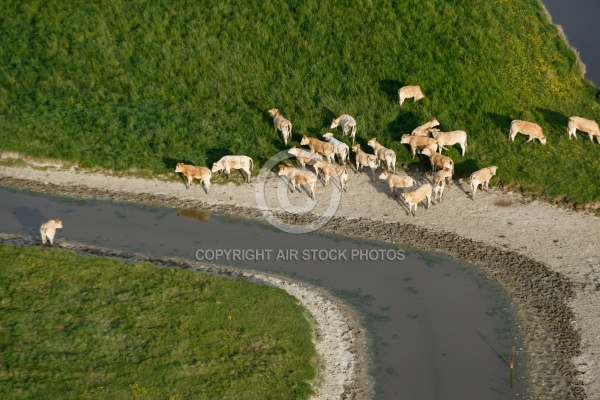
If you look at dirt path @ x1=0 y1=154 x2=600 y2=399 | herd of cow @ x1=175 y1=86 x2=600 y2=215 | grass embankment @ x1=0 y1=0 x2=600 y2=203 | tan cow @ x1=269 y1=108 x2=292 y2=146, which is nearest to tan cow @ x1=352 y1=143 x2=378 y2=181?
herd of cow @ x1=175 y1=86 x2=600 y2=215

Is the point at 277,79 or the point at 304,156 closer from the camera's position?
the point at 304,156

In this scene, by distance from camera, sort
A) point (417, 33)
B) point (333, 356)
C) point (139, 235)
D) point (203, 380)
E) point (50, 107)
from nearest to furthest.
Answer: point (203, 380) → point (333, 356) → point (139, 235) → point (50, 107) → point (417, 33)

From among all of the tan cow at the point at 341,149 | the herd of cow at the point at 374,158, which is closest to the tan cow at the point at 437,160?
the herd of cow at the point at 374,158

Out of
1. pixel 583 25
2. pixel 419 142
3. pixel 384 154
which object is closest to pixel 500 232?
pixel 419 142

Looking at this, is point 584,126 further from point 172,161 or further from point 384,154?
point 172,161

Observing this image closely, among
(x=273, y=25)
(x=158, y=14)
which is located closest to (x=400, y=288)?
(x=273, y=25)

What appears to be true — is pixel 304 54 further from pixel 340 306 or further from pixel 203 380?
pixel 203 380

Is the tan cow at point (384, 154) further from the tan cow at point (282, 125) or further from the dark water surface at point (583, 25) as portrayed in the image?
the dark water surface at point (583, 25)
